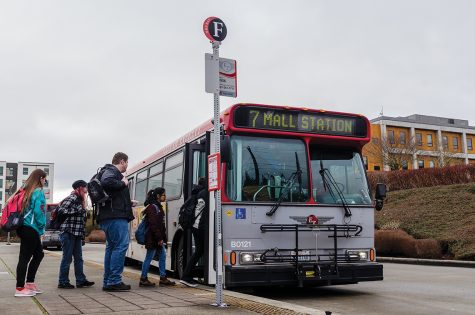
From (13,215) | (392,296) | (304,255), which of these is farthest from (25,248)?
(392,296)

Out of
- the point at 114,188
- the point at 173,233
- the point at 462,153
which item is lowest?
the point at 173,233

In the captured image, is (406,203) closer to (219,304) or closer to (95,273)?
(95,273)

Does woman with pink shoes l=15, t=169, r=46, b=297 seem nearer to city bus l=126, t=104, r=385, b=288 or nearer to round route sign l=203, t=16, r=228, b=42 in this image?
city bus l=126, t=104, r=385, b=288

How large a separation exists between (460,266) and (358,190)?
372 inches

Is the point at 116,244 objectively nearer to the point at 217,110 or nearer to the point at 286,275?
the point at 286,275

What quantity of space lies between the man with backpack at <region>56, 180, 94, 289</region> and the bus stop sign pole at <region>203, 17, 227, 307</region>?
3046mm

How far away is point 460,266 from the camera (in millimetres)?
17016

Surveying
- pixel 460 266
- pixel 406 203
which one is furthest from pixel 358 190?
pixel 406 203

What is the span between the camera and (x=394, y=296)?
30.5 feet

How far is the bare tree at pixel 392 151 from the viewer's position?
62812 mm

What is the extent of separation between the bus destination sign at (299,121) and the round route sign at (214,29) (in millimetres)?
1797

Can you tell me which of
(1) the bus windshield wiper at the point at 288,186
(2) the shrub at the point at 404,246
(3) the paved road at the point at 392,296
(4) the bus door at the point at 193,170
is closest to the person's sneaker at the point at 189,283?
(4) the bus door at the point at 193,170

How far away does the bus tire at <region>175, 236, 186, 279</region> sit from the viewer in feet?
34.4

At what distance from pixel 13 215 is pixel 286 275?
395 cm
